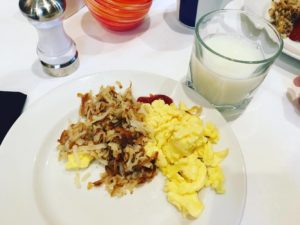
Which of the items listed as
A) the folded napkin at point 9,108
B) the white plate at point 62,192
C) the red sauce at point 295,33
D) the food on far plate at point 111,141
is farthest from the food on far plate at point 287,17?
the folded napkin at point 9,108

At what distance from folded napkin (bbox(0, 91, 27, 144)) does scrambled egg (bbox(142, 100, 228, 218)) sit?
0.34 metres

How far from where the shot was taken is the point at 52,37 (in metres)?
0.89

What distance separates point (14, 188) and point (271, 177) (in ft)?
1.87

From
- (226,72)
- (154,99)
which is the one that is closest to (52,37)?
(154,99)

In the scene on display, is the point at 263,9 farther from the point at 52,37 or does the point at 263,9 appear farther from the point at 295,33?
the point at 52,37

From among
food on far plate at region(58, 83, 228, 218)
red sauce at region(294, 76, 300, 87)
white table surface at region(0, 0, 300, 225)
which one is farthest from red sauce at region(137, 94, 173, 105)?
red sauce at region(294, 76, 300, 87)

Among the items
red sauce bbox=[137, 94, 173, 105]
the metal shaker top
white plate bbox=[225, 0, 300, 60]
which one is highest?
the metal shaker top

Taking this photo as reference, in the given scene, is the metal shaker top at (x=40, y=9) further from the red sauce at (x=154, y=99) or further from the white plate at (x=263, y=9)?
the white plate at (x=263, y=9)

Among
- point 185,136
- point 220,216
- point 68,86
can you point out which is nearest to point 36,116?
point 68,86

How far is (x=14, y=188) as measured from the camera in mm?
663

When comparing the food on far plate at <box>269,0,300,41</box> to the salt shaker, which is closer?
the salt shaker

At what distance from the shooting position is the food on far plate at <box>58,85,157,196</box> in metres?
0.71

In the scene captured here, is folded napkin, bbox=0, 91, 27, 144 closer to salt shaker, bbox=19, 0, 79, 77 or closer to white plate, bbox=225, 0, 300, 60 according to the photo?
salt shaker, bbox=19, 0, 79, 77

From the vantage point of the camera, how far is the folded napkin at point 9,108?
792mm
